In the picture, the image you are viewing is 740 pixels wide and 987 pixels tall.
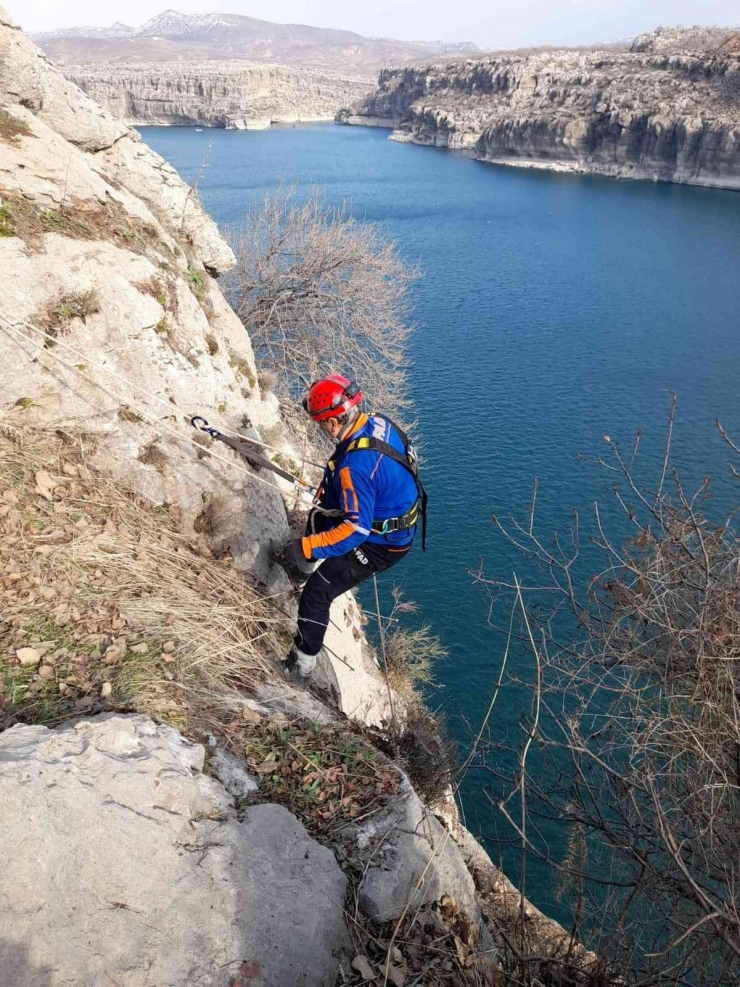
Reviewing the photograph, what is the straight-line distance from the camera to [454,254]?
149ft

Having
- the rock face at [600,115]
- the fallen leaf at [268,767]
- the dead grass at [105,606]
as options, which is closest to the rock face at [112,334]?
the dead grass at [105,606]

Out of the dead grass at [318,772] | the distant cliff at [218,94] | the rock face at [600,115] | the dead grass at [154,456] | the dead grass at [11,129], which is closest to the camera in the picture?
the dead grass at [318,772]

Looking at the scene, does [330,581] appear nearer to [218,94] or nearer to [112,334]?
[112,334]

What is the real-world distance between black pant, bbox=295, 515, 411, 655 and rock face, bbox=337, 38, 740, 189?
3443 inches

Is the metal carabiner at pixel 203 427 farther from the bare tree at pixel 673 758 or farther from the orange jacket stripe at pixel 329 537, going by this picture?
the bare tree at pixel 673 758

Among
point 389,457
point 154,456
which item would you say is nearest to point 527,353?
point 154,456

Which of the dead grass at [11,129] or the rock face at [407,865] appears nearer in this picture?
the rock face at [407,865]

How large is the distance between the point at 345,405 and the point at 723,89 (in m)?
111

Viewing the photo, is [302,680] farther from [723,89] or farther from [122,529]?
[723,89]

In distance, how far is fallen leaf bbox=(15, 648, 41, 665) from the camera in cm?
421

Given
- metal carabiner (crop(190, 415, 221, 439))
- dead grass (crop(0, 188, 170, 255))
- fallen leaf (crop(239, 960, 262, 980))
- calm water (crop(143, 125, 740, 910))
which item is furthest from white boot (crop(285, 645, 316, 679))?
calm water (crop(143, 125, 740, 910))

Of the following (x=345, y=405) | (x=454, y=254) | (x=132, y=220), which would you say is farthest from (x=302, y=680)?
(x=454, y=254)

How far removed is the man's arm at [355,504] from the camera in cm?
542

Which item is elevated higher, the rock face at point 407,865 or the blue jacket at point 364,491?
the blue jacket at point 364,491
